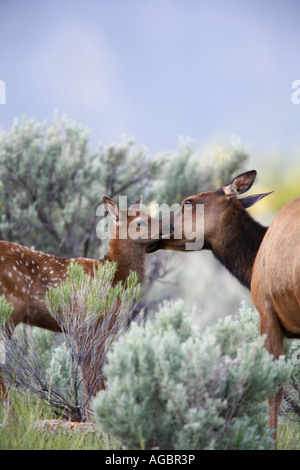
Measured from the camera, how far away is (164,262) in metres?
13.3

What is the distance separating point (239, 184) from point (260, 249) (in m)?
0.84

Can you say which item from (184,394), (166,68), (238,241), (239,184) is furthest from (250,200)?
(166,68)

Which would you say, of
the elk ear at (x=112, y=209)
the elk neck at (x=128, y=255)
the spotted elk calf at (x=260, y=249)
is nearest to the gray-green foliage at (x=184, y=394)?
the spotted elk calf at (x=260, y=249)

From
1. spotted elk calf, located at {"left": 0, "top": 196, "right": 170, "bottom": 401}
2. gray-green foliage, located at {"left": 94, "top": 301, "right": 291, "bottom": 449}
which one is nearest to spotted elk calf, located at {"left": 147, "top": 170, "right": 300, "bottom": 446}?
spotted elk calf, located at {"left": 0, "top": 196, "right": 170, "bottom": 401}

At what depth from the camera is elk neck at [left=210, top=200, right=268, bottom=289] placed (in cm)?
533

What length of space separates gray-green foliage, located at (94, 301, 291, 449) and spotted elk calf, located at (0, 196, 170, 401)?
5.77 ft

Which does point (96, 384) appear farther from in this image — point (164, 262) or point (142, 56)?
point (142, 56)

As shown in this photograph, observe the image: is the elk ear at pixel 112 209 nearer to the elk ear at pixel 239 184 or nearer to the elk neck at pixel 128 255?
the elk neck at pixel 128 255

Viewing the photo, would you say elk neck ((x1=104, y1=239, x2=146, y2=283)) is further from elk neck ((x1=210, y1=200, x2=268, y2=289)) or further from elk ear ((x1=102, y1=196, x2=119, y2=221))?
elk neck ((x1=210, y1=200, x2=268, y2=289))

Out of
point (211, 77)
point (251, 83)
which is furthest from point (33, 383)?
point (211, 77)

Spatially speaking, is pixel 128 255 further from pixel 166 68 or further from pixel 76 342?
pixel 166 68

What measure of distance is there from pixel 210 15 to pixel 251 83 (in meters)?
19.8

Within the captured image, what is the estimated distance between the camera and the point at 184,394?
332 cm

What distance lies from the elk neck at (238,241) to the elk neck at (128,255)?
1.44 metres
